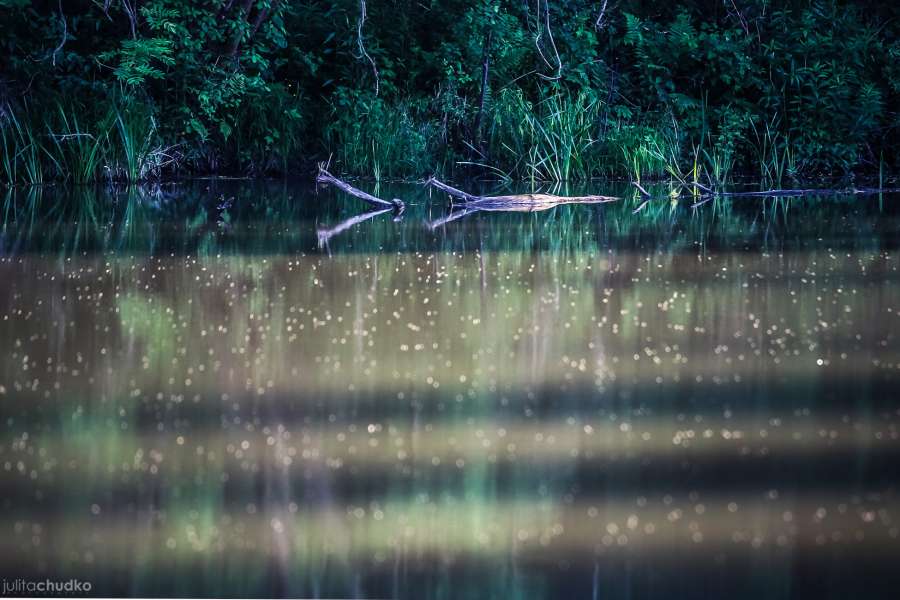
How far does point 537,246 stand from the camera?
6254mm

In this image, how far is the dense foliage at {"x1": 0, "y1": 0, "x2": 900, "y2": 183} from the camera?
11758 millimetres

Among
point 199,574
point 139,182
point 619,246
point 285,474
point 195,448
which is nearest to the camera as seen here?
point 199,574

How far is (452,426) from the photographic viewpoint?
2711mm

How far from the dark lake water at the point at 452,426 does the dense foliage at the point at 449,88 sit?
21.3 feet

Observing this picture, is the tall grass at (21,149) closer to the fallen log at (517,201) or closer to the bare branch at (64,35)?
the bare branch at (64,35)

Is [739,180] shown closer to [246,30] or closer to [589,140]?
[589,140]

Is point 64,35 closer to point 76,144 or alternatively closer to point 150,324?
point 76,144

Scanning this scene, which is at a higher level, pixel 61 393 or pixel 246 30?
pixel 246 30

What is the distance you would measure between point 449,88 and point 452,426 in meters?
11.4

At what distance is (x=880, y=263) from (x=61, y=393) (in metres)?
3.91

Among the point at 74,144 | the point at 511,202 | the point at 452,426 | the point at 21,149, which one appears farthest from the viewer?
the point at 74,144

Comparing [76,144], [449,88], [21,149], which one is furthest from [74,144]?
[449,88]

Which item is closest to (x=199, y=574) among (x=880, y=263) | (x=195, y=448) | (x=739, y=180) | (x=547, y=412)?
(x=195, y=448)

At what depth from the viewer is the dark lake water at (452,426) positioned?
1.97 m
